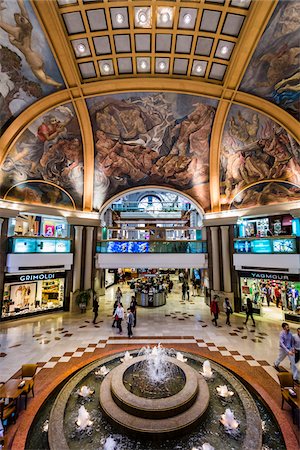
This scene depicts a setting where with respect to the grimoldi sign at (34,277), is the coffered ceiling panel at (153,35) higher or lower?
higher

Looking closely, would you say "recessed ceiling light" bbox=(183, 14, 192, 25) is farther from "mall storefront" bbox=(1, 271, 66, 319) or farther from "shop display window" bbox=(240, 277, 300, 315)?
"mall storefront" bbox=(1, 271, 66, 319)

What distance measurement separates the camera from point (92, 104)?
12023 mm

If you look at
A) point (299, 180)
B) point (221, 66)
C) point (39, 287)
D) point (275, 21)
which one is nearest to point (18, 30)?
point (221, 66)

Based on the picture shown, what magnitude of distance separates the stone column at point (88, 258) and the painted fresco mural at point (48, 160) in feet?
8.20

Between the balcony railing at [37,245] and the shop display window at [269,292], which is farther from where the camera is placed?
the shop display window at [269,292]

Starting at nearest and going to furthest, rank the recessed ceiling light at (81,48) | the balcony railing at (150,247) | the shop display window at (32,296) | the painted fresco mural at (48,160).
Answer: the recessed ceiling light at (81,48), the painted fresco mural at (48,160), the shop display window at (32,296), the balcony railing at (150,247)

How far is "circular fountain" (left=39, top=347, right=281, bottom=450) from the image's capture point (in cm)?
421

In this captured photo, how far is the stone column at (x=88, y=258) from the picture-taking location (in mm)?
15086

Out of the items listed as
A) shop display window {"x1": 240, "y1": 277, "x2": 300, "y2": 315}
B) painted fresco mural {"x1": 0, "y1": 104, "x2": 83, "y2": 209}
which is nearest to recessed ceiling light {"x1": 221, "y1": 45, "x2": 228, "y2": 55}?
painted fresco mural {"x1": 0, "y1": 104, "x2": 83, "y2": 209}

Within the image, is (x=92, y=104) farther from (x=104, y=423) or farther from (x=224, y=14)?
(x=104, y=423)

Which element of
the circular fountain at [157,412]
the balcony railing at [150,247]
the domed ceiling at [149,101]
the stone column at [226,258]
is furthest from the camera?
the balcony railing at [150,247]

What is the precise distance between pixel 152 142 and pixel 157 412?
43.1ft

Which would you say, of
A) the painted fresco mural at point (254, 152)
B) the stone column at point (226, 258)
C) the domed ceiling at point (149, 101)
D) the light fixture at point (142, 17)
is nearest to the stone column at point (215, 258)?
the stone column at point (226, 258)

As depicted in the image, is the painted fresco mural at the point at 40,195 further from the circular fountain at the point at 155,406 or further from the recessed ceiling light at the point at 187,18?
the circular fountain at the point at 155,406
